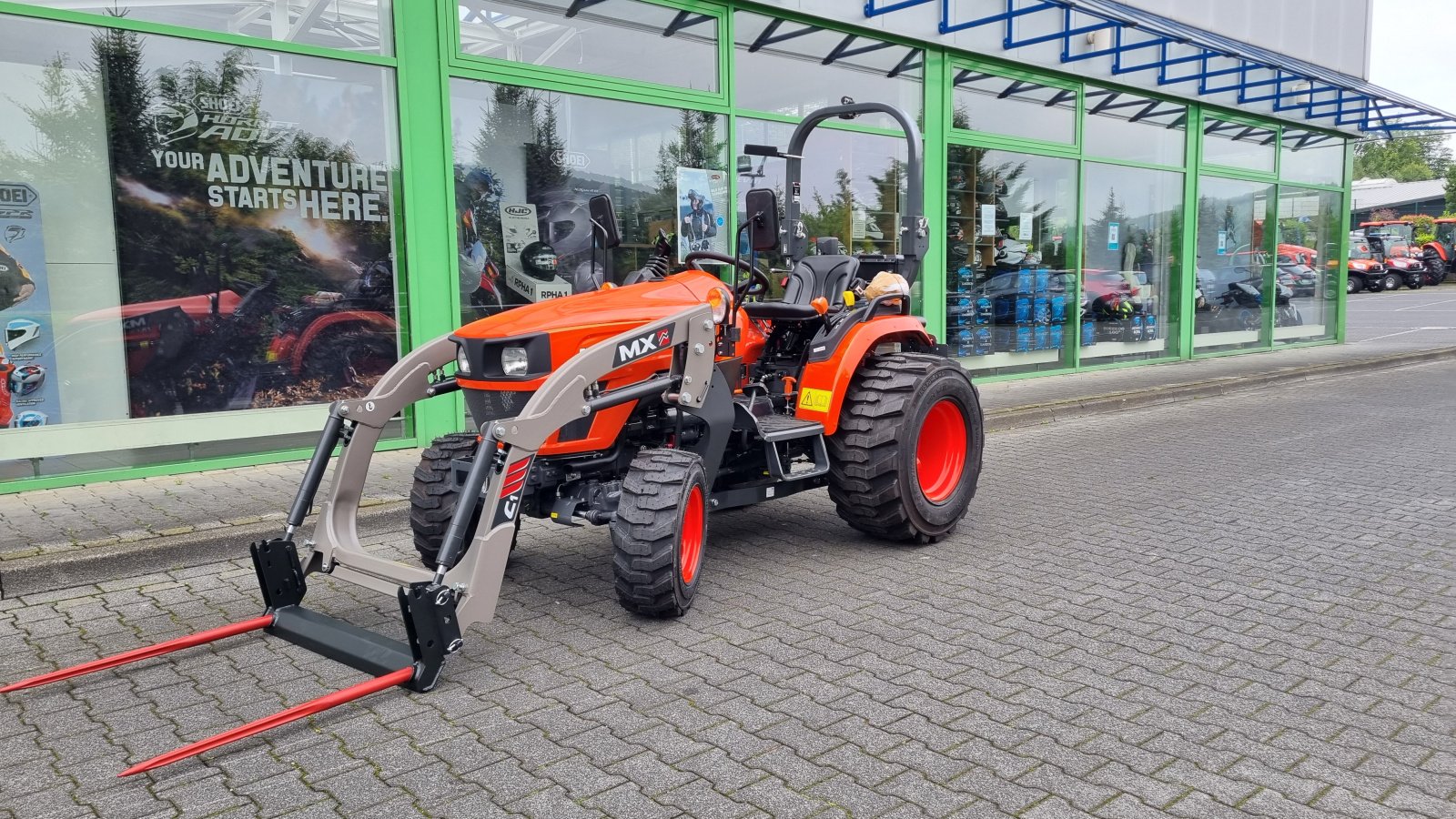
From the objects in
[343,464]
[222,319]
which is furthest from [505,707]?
[222,319]

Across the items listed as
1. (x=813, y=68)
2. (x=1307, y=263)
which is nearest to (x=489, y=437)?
(x=813, y=68)

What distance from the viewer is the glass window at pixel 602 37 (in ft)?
28.0

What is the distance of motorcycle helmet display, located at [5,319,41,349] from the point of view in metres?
6.87

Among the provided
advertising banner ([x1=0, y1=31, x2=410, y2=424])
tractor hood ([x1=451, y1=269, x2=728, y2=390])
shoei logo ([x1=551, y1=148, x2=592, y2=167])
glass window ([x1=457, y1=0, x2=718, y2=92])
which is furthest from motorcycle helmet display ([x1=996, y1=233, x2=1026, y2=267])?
tractor hood ([x1=451, y1=269, x2=728, y2=390])

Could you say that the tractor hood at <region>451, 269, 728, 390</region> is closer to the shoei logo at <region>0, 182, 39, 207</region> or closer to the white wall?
the shoei logo at <region>0, 182, 39, 207</region>

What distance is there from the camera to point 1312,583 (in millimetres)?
5008

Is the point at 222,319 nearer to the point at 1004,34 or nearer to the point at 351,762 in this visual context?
the point at 351,762

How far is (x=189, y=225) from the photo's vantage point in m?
7.37

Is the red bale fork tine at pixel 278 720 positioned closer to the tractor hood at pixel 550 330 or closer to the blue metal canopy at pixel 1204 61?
the tractor hood at pixel 550 330

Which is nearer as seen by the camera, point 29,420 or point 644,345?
point 644,345

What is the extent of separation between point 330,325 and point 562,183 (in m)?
2.32

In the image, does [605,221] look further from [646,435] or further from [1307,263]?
[1307,263]

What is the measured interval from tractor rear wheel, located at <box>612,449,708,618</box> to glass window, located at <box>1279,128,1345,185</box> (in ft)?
54.4

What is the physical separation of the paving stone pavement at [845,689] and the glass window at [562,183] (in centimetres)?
330
